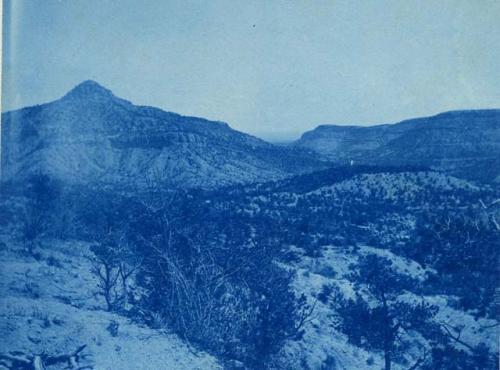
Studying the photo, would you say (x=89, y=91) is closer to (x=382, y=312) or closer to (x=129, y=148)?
(x=129, y=148)

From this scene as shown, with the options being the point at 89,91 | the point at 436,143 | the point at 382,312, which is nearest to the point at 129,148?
the point at 89,91

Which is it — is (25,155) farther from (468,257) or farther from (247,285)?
(468,257)

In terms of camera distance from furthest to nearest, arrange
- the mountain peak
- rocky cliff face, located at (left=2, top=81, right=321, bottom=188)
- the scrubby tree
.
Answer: the mountain peak
rocky cliff face, located at (left=2, top=81, right=321, bottom=188)
the scrubby tree

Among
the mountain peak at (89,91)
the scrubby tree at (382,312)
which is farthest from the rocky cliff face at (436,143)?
the mountain peak at (89,91)

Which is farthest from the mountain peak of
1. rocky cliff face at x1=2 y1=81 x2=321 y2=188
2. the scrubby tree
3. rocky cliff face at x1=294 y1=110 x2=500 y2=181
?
the scrubby tree

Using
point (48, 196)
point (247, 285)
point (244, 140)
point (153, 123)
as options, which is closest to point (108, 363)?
point (247, 285)

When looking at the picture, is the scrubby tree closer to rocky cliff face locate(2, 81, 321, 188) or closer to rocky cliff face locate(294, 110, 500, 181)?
rocky cliff face locate(294, 110, 500, 181)
